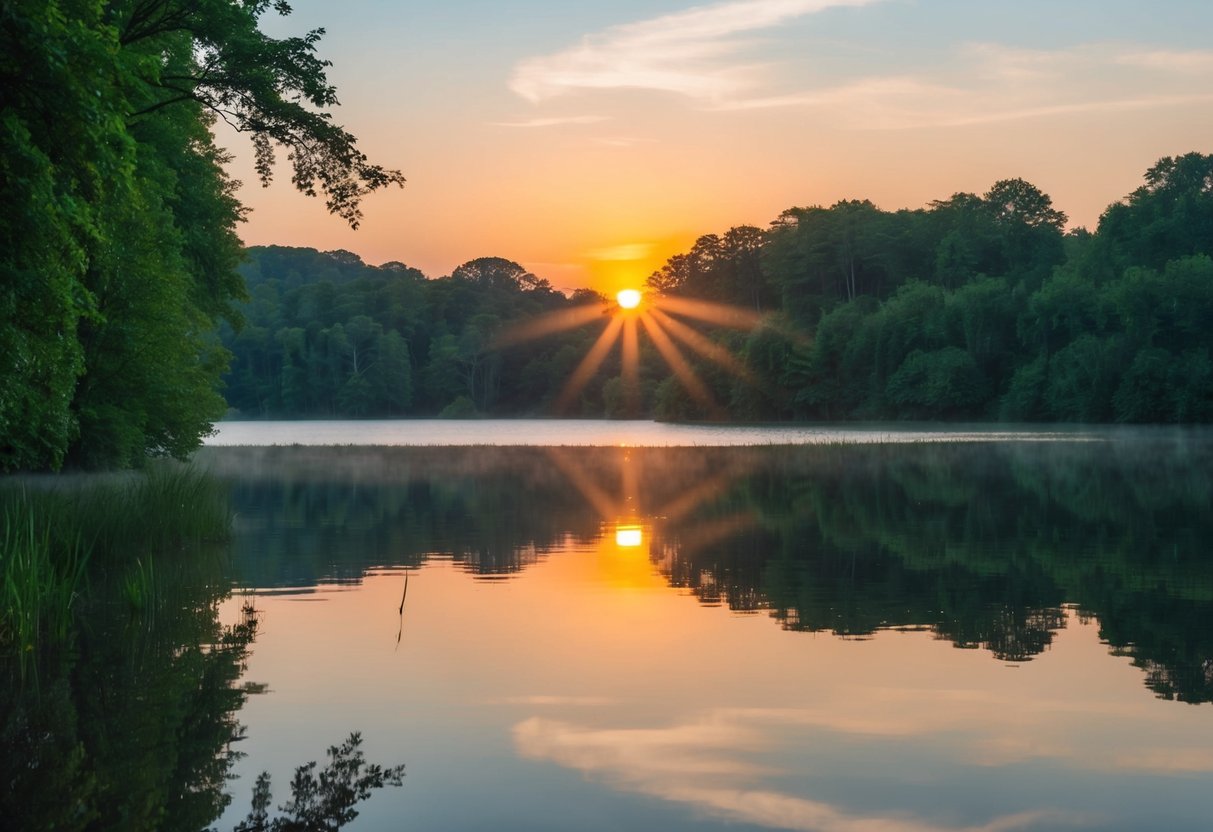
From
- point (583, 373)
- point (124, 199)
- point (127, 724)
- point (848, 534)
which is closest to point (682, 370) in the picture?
point (583, 373)

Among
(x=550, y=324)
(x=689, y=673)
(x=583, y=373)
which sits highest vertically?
(x=550, y=324)

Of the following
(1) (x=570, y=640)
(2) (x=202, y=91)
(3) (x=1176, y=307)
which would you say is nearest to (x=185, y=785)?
(1) (x=570, y=640)

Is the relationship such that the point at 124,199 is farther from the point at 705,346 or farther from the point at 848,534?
the point at 705,346

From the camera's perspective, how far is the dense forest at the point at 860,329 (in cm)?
9319

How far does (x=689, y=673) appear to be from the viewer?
1265cm

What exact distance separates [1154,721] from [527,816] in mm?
5161

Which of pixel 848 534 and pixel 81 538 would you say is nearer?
pixel 81 538

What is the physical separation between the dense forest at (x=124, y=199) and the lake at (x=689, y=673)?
346 centimetres

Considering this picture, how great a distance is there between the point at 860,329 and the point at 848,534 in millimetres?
101233

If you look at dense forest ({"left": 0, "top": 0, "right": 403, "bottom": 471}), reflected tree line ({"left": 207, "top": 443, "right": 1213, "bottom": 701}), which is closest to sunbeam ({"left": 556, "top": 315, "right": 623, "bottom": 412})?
reflected tree line ({"left": 207, "top": 443, "right": 1213, "bottom": 701})

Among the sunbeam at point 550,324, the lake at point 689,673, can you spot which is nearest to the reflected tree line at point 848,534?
the lake at point 689,673

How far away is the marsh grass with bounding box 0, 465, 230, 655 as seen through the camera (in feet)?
44.7

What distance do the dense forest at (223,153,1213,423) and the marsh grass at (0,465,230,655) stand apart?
21704mm

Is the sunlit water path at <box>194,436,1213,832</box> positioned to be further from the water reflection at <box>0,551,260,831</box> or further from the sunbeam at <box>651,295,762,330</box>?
the sunbeam at <box>651,295,762,330</box>
